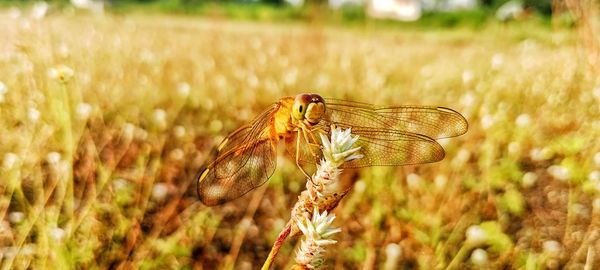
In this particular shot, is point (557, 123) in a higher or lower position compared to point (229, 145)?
higher

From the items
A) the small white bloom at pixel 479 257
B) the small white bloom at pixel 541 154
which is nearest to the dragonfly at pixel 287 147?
the small white bloom at pixel 479 257

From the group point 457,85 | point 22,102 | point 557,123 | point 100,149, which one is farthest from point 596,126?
point 22,102

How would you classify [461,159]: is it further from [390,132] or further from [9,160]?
[9,160]

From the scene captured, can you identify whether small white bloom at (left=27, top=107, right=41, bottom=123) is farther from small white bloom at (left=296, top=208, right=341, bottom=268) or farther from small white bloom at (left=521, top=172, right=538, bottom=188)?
small white bloom at (left=521, top=172, right=538, bottom=188)

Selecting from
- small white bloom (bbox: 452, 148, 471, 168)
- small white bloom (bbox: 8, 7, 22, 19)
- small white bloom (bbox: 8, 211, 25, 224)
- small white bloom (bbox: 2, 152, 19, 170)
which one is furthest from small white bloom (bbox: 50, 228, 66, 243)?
small white bloom (bbox: 8, 7, 22, 19)

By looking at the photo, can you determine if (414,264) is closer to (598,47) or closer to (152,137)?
(152,137)

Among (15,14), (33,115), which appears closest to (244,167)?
(33,115)

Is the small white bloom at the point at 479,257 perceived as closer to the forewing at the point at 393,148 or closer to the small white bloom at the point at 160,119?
the forewing at the point at 393,148
